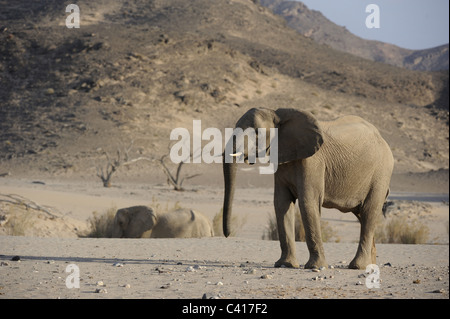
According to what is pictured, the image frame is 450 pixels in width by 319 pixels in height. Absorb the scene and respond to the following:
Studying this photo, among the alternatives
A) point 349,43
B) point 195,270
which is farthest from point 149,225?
point 349,43

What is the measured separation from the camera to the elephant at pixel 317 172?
8.96 meters

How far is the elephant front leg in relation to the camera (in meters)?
9.38

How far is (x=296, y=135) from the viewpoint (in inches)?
356

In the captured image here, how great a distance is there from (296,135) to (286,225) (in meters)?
1.30

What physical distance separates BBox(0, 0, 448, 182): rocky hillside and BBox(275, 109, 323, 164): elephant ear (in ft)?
88.3

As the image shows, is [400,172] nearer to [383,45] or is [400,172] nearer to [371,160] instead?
[371,160]

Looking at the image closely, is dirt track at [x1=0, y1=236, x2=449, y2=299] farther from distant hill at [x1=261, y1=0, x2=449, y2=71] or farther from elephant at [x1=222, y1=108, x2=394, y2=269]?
distant hill at [x1=261, y1=0, x2=449, y2=71]

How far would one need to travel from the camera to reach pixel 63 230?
586 inches

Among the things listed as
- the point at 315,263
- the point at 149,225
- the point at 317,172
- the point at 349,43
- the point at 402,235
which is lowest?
the point at 402,235

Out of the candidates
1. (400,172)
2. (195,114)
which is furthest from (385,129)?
(195,114)

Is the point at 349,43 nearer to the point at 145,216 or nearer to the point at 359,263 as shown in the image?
the point at 145,216

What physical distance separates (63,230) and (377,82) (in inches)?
2279

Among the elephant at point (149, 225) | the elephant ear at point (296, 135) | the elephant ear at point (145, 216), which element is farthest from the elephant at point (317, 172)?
the elephant ear at point (145, 216)

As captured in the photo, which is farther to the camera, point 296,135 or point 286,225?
point 286,225
